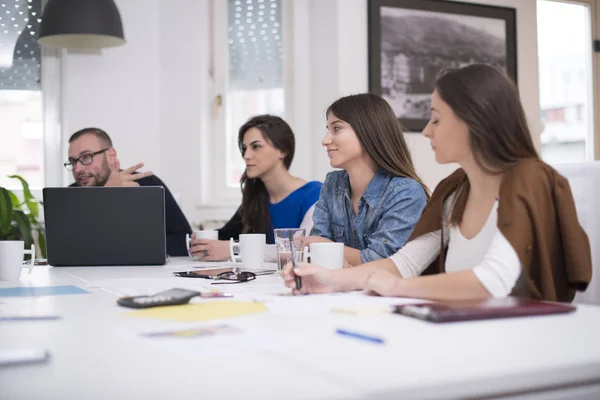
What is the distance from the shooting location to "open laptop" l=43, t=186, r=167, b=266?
223cm

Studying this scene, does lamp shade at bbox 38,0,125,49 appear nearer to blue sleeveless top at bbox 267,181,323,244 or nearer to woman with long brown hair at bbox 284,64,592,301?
blue sleeveless top at bbox 267,181,323,244

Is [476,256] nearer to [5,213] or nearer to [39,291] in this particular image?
[39,291]

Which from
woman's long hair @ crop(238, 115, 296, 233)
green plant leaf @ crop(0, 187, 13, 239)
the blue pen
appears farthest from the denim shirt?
green plant leaf @ crop(0, 187, 13, 239)

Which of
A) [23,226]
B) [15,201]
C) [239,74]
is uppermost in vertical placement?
[239,74]

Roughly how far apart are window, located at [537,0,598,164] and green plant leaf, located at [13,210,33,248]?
3.69m

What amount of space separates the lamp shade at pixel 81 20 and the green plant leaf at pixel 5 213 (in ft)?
2.65

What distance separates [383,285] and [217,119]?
124 inches

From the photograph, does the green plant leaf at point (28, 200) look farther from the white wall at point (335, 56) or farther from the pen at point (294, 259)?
the pen at point (294, 259)

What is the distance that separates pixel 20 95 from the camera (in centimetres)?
408

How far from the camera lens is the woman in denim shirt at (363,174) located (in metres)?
2.14

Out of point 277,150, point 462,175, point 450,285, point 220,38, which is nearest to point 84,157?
point 277,150

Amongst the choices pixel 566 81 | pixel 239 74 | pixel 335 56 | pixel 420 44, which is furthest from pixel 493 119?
pixel 566 81

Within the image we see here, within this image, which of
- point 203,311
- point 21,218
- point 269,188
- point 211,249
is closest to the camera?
point 203,311

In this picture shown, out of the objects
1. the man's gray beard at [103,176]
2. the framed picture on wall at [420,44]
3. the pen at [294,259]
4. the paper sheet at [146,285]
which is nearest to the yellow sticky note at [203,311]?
the pen at [294,259]
